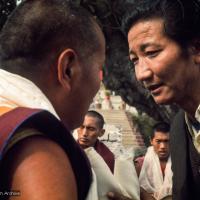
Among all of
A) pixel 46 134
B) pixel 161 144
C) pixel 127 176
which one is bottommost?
pixel 161 144

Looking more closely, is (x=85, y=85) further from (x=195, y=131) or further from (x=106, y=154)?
(x=106, y=154)

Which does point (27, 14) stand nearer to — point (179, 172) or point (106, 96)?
point (179, 172)

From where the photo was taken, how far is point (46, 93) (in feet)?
4.05

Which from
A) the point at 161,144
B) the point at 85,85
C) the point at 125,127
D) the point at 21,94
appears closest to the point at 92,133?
the point at 161,144

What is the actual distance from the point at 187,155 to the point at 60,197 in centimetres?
153

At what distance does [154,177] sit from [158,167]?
0.61ft

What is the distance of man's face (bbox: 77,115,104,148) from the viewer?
4867 millimetres

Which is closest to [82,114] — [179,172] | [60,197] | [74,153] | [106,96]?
[74,153]

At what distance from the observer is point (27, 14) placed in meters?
1.29

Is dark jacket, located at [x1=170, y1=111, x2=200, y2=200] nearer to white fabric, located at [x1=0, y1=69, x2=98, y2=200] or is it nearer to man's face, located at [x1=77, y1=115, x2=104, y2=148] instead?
white fabric, located at [x1=0, y1=69, x2=98, y2=200]

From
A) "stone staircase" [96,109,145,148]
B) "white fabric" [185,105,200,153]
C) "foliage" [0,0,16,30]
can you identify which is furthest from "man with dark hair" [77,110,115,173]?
"stone staircase" [96,109,145,148]

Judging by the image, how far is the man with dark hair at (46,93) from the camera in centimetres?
92

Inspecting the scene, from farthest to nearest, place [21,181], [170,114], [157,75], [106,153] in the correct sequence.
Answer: [170,114], [106,153], [157,75], [21,181]

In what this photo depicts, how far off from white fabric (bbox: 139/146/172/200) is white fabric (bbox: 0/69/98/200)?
3646 mm
